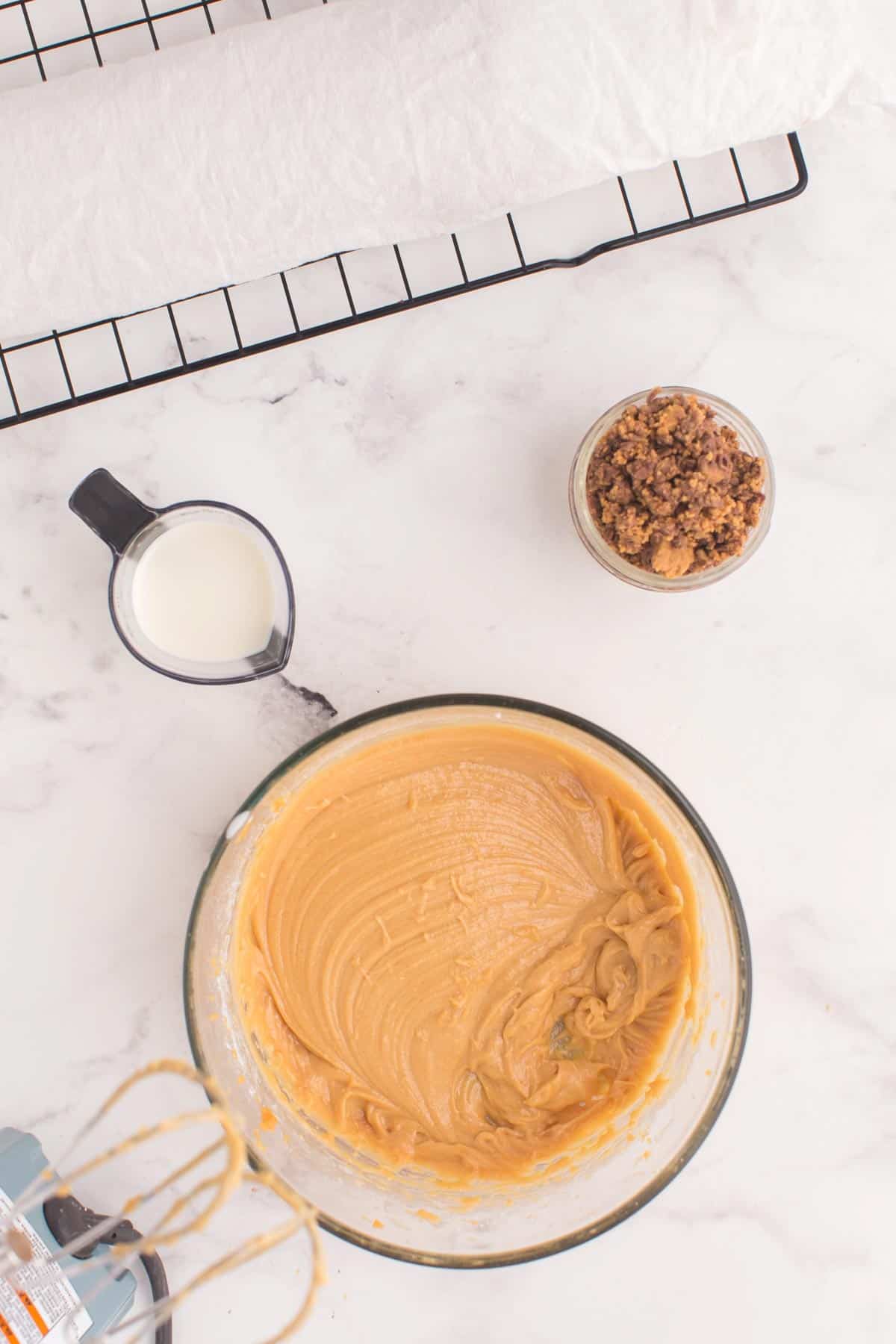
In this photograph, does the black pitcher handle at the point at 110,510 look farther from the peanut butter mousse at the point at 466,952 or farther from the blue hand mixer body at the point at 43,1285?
the blue hand mixer body at the point at 43,1285

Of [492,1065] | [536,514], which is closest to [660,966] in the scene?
[492,1065]

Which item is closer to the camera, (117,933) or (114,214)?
(114,214)

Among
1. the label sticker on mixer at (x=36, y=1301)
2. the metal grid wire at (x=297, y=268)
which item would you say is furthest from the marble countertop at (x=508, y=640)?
the label sticker on mixer at (x=36, y=1301)

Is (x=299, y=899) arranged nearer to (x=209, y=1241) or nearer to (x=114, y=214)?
(x=209, y=1241)

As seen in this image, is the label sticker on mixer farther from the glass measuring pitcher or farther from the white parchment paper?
the white parchment paper

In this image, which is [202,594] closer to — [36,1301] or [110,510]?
[110,510]
